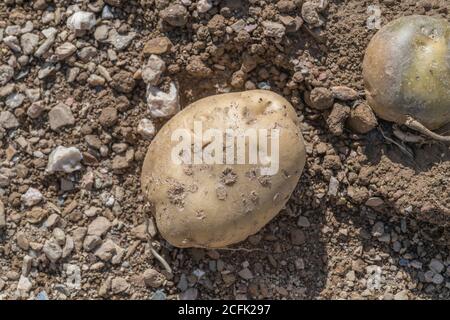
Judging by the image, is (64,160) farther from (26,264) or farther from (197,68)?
(197,68)

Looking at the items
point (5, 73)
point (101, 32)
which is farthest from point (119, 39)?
point (5, 73)

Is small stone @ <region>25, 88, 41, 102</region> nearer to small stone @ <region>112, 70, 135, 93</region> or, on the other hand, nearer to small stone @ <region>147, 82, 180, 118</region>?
small stone @ <region>112, 70, 135, 93</region>

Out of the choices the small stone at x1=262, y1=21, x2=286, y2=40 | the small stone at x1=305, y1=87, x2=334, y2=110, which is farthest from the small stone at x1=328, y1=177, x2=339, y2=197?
the small stone at x1=262, y1=21, x2=286, y2=40

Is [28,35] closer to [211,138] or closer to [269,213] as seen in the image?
[211,138]

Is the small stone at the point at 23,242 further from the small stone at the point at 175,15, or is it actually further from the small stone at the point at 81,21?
the small stone at the point at 175,15

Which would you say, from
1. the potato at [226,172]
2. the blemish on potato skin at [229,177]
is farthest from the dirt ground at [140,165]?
the blemish on potato skin at [229,177]
